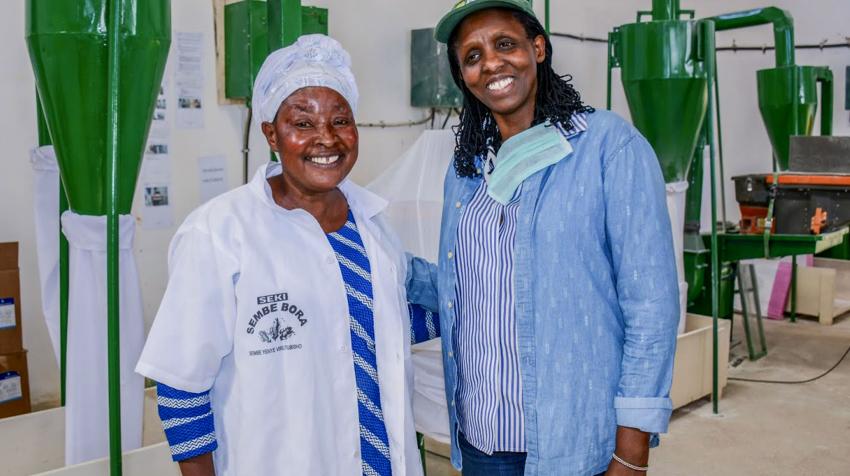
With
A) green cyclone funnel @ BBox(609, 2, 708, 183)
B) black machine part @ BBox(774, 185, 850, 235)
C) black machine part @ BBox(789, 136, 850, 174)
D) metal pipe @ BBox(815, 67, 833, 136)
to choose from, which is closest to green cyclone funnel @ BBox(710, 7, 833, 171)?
metal pipe @ BBox(815, 67, 833, 136)

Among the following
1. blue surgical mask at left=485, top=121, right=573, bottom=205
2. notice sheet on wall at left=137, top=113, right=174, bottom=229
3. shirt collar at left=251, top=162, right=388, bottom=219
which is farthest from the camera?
notice sheet on wall at left=137, top=113, right=174, bottom=229

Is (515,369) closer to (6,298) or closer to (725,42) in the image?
(6,298)

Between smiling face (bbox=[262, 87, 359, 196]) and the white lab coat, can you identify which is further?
smiling face (bbox=[262, 87, 359, 196])

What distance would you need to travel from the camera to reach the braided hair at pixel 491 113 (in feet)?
4.81

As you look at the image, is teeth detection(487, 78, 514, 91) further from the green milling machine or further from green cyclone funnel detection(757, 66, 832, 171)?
green cyclone funnel detection(757, 66, 832, 171)

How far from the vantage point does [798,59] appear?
7.44 m

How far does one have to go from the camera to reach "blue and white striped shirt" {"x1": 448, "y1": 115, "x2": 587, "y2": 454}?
143cm

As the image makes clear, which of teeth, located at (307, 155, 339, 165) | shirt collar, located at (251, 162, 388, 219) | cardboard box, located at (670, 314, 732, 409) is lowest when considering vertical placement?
cardboard box, located at (670, 314, 732, 409)

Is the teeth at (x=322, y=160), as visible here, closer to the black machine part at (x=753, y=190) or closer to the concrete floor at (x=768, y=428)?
the concrete floor at (x=768, y=428)

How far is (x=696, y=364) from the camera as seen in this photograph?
151 inches

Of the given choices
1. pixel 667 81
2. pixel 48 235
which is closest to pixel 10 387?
pixel 48 235

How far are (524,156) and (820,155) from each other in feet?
12.0

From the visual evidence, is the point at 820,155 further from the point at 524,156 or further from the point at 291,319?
the point at 291,319

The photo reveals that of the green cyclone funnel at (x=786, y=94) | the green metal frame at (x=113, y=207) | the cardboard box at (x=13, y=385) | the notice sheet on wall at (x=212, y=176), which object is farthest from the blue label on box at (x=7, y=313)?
the green cyclone funnel at (x=786, y=94)
